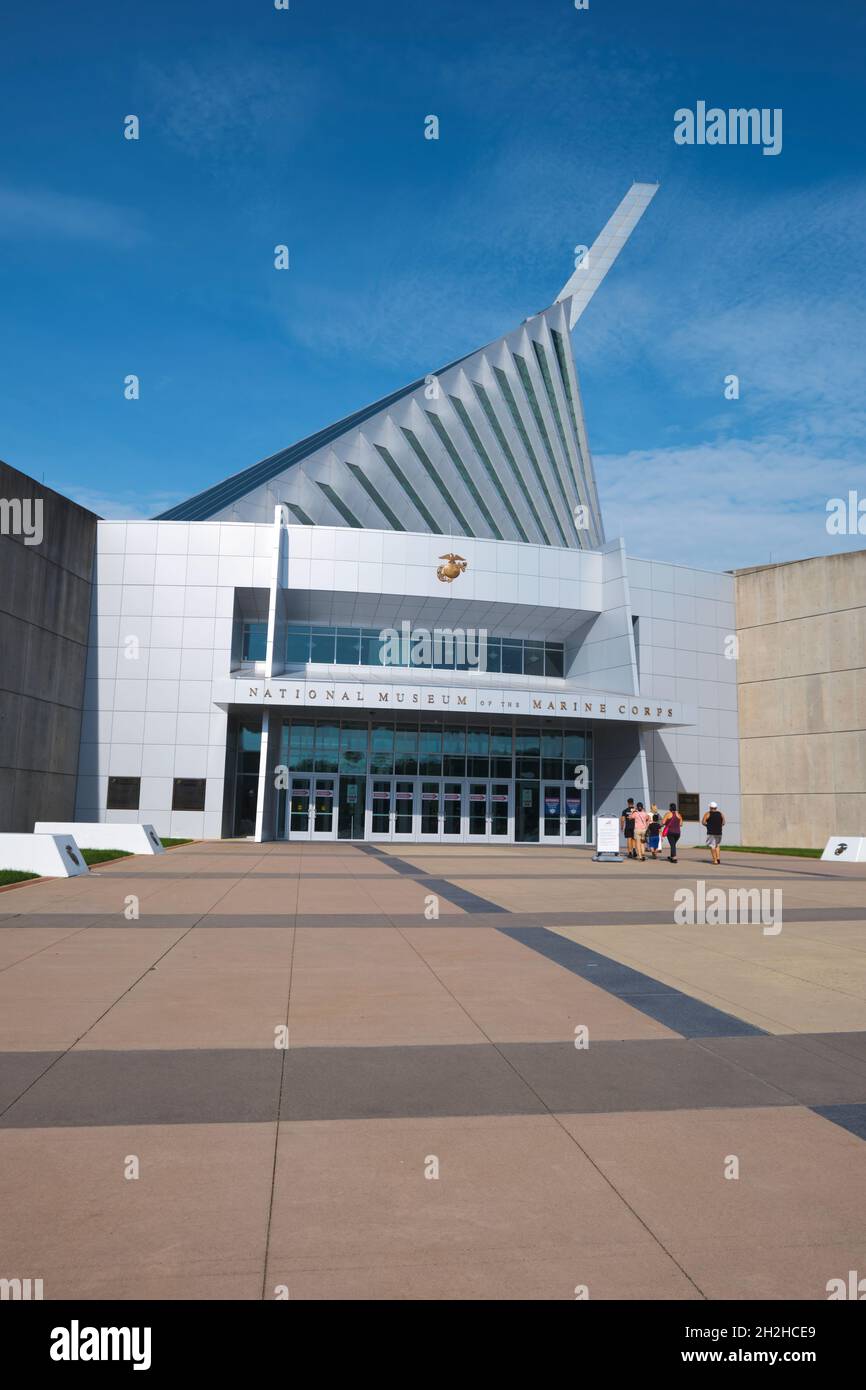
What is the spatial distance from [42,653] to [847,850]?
24097 mm

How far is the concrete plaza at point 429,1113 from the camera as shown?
334 cm

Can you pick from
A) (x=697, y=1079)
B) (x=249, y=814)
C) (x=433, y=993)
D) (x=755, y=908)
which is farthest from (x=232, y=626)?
(x=697, y=1079)

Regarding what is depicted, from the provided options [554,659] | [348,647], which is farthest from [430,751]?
[554,659]

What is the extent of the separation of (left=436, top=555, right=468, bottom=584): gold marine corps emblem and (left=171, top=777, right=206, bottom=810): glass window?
1087cm

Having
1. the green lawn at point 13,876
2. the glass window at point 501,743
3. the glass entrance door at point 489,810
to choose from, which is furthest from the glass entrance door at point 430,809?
the green lawn at point 13,876

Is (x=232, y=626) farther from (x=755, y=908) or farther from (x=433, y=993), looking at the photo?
(x=433, y=993)

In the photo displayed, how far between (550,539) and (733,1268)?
140ft

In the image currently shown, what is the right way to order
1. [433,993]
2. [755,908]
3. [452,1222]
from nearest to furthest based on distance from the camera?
[452,1222], [433,993], [755,908]

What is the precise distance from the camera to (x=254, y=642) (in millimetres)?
35656

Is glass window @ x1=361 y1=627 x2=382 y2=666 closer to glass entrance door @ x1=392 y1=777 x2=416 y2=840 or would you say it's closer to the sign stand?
glass entrance door @ x1=392 y1=777 x2=416 y2=840

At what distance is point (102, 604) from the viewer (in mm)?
33031

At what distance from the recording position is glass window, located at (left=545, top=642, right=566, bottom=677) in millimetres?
38500

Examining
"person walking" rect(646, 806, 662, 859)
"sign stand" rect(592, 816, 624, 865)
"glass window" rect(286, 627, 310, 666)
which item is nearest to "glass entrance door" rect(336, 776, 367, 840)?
"glass window" rect(286, 627, 310, 666)

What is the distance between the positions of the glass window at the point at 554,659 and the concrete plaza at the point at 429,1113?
2805cm
